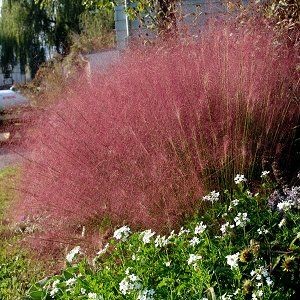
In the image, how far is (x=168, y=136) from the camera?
3.57m

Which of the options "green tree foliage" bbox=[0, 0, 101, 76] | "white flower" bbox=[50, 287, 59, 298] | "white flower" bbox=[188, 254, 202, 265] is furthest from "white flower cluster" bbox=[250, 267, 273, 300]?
"green tree foliage" bbox=[0, 0, 101, 76]

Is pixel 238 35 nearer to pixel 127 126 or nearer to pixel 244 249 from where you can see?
pixel 127 126

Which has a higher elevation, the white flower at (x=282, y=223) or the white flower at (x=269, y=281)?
the white flower at (x=282, y=223)

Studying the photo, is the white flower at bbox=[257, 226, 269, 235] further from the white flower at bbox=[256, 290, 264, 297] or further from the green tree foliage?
the green tree foliage

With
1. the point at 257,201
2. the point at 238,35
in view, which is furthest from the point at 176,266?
the point at 238,35

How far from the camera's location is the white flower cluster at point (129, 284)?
2.34m

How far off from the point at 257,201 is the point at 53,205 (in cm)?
138

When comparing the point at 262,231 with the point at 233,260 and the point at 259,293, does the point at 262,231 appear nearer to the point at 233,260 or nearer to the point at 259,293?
the point at 233,260

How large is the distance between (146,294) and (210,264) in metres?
0.33

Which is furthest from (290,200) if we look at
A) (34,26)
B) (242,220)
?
(34,26)

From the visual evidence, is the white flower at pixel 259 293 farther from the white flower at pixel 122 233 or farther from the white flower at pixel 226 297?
the white flower at pixel 122 233

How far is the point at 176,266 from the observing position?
259cm

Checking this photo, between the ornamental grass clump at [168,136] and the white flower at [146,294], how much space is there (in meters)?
0.97

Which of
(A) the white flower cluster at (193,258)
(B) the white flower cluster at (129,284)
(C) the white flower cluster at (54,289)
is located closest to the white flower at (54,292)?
(C) the white flower cluster at (54,289)
